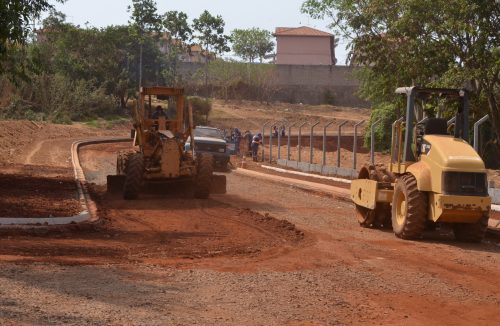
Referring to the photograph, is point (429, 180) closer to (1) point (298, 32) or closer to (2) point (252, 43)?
(1) point (298, 32)

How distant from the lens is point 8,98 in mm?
59188

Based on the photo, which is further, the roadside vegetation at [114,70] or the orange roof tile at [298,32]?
the orange roof tile at [298,32]

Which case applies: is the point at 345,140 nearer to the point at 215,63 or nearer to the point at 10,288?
the point at 215,63

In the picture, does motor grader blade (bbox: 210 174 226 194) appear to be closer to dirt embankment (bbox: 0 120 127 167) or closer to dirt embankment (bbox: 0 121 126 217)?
dirt embankment (bbox: 0 121 126 217)

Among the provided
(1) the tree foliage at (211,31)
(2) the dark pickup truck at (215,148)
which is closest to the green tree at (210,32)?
(1) the tree foliage at (211,31)

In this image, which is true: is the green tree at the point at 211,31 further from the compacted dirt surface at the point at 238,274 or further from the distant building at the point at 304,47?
the compacted dirt surface at the point at 238,274

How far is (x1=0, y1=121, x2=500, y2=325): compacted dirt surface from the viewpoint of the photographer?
9.16 m

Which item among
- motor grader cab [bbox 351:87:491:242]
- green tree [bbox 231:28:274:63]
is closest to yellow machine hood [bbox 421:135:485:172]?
motor grader cab [bbox 351:87:491:242]

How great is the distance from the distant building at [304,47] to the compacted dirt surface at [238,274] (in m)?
93.2

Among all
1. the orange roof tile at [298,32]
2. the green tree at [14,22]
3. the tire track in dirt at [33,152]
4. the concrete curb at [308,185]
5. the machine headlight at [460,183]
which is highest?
the orange roof tile at [298,32]

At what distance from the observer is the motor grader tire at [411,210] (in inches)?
592

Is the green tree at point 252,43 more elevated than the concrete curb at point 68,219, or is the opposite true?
the green tree at point 252,43

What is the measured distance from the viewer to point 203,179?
2180cm

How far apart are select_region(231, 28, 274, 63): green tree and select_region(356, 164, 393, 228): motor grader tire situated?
113 metres
